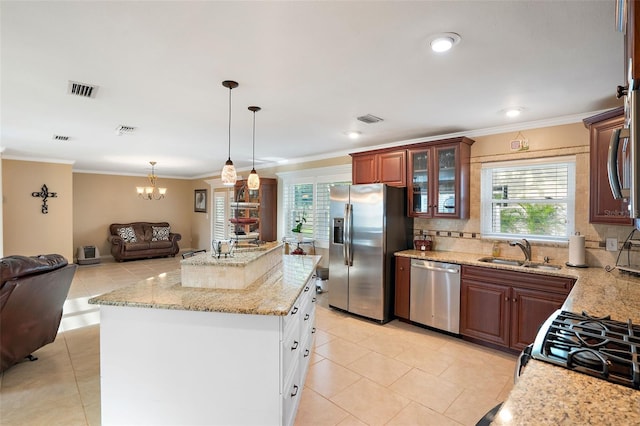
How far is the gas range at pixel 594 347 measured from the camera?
1.06 m

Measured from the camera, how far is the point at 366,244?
13.7 ft

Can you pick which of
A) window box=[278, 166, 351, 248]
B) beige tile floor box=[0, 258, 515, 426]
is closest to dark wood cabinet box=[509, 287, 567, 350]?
beige tile floor box=[0, 258, 515, 426]

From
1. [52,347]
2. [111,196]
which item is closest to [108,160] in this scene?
[111,196]

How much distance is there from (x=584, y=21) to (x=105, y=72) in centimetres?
310

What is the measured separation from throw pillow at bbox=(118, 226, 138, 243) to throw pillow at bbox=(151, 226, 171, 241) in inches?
18.5

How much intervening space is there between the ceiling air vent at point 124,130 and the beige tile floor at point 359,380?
2480mm

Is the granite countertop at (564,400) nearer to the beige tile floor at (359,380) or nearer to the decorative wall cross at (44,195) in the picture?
the beige tile floor at (359,380)

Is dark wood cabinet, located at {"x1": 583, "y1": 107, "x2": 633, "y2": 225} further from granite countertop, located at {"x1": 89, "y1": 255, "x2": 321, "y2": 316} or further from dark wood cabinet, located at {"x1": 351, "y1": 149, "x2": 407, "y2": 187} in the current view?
granite countertop, located at {"x1": 89, "y1": 255, "x2": 321, "y2": 316}

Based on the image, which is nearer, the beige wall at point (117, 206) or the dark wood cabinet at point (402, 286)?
the dark wood cabinet at point (402, 286)

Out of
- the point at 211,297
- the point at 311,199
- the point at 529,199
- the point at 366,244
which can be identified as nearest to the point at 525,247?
the point at 529,199

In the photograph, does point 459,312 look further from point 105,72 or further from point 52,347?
point 52,347

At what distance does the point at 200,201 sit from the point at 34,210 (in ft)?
12.8

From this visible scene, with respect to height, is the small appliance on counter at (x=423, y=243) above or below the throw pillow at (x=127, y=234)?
above

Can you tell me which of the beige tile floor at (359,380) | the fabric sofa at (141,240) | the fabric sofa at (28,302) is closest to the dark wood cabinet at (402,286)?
the beige tile floor at (359,380)
